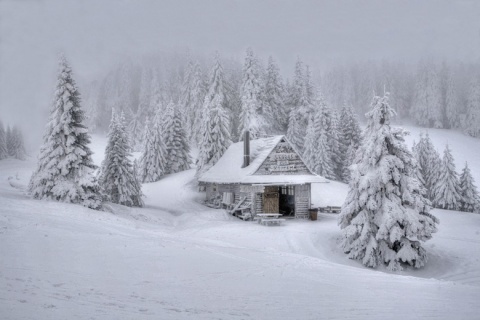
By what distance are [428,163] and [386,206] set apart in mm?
33427

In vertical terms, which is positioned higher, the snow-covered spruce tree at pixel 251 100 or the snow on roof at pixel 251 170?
the snow-covered spruce tree at pixel 251 100

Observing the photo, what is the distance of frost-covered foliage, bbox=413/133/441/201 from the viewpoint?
47.2 m

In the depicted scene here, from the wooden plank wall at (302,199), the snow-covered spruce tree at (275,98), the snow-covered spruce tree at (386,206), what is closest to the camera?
the snow-covered spruce tree at (386,206)

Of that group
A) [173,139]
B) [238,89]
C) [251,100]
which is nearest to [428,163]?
[251,100]

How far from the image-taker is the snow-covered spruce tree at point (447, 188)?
43438 mm

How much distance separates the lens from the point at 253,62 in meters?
53.9

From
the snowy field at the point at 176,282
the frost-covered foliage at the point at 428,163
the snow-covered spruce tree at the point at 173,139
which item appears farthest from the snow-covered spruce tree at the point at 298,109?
the snowy field at the point at 176,282

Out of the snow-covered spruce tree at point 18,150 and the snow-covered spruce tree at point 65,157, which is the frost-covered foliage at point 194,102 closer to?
the snow-covered spruce tree at point 18,150

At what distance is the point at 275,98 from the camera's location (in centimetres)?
5741

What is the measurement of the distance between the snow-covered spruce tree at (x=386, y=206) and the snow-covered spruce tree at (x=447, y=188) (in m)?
24.8

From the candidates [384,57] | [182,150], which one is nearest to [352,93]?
[384,57]

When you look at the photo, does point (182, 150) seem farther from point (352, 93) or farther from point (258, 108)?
point (352, 93)

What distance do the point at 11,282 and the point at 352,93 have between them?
96627 millimetres

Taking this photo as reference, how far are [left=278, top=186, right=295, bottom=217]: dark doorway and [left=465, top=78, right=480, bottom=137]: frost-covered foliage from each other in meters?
57.9
